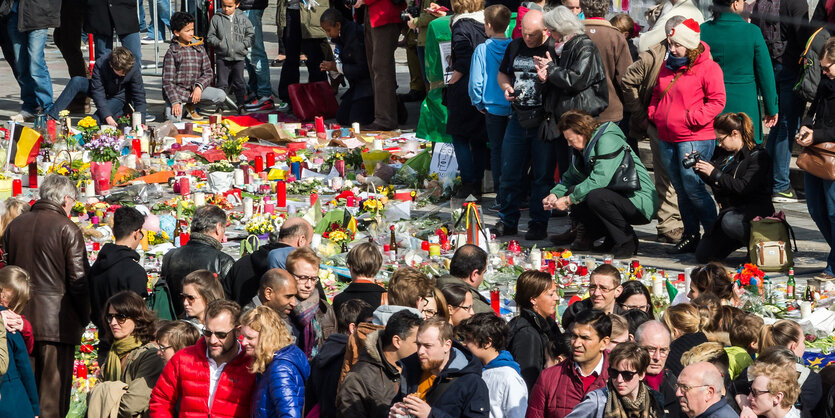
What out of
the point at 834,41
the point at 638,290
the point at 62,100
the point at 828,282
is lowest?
the point at 62,100

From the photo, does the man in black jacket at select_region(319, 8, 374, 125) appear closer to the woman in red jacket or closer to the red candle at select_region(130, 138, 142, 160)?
the red candle at select_region(130, 138, 142, 160)

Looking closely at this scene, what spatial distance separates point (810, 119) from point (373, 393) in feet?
16.9

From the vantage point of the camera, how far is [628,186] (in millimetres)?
10375

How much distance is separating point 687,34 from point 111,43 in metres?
9.43

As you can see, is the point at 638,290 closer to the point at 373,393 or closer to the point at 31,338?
the point at 373,393

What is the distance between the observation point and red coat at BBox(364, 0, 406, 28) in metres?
15.4

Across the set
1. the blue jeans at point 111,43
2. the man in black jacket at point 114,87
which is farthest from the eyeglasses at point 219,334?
the blue jeans at point 111,43

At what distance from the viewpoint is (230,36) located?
1727cm

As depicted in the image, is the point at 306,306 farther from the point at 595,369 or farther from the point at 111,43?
the point at 111,43

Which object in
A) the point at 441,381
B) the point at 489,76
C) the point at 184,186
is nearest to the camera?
the point at 441,381

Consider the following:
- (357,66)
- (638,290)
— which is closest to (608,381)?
(638,290)

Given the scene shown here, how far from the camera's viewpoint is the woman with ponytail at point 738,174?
32.3 ft

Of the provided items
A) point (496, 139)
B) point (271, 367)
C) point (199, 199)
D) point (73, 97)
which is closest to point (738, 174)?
point (496, 139)

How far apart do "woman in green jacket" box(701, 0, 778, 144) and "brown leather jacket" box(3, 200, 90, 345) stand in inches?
212
